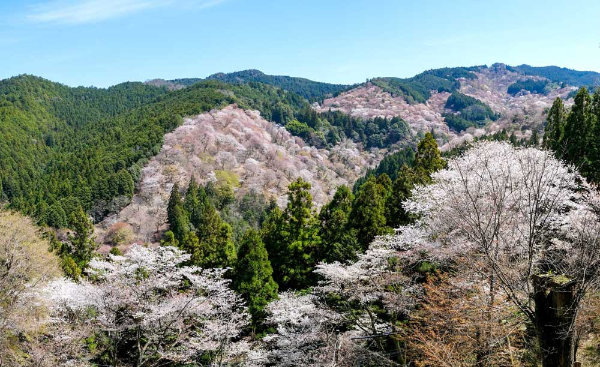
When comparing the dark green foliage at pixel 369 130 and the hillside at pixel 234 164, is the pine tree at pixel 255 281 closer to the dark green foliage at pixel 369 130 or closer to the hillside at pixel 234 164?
the hillside at pixel 234 164

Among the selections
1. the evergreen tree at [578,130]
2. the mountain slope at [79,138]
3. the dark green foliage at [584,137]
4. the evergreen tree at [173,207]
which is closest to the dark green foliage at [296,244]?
the dark green foliage at [584,137]

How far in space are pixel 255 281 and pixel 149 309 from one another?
555cm

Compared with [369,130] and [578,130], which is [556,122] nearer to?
[578,130]

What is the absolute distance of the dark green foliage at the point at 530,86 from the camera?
16600 centimetres

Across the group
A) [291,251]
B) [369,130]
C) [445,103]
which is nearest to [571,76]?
[445,103]

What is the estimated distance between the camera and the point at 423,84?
570 feet

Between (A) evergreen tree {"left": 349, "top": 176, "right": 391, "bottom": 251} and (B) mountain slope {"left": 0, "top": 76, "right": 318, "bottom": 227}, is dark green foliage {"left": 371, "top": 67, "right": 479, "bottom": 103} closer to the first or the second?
(B) mountain slope {"left": 0, "top": 76, "right": 318, "bottom": 227}

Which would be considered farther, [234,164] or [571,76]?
[571,76]

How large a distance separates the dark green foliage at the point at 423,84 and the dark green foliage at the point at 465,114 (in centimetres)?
1332

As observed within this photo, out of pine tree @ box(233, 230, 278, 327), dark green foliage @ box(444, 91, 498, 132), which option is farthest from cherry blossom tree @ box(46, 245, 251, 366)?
dark green foliage @ box(444, 91, 498, 132)

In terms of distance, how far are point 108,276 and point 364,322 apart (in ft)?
35.3

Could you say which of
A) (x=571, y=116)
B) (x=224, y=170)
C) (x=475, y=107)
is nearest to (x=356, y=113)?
(x=475, y=107)

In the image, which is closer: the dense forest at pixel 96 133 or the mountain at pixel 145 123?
the dense forest at pixel 96 133

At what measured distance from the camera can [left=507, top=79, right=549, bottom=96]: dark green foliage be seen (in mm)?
166000
